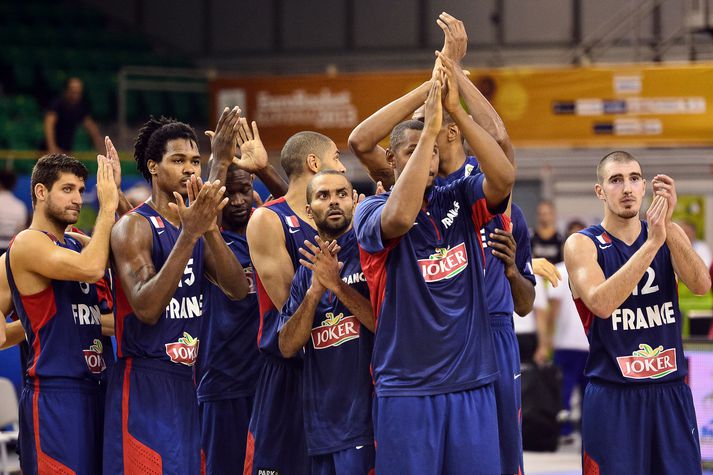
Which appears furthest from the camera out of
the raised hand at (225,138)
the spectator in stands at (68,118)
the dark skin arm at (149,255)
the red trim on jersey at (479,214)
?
the spectator in stands at (68,118)

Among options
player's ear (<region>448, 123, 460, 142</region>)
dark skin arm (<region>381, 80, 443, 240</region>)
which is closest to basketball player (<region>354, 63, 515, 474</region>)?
dark skin arm (<region>381, 80, 443, 240</region>)

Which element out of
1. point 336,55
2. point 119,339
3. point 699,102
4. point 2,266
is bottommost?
point 119,339

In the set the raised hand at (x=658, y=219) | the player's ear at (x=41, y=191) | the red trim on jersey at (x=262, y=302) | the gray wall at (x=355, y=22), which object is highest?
the gray wall at (x=355, y=22)

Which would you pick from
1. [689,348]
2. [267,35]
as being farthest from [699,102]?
[267,35]

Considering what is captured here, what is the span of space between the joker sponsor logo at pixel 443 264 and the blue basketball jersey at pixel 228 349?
1.91 m

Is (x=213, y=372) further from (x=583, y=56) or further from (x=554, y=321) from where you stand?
(x=583, y=56)

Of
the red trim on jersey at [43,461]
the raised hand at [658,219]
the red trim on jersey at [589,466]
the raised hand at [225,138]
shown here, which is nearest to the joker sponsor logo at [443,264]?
the raised hand at [658,219]

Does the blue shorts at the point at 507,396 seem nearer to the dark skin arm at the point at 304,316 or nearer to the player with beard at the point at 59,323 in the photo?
the dark skin arm at the point at 304,316

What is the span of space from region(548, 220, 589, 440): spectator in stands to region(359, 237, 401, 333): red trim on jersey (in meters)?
7.12

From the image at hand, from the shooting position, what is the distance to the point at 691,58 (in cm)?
1700

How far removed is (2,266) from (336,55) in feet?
53.6

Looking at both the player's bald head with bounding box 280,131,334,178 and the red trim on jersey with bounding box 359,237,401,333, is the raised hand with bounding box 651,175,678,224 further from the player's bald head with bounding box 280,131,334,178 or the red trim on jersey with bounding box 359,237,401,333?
the player's bald head with bounding box 280,131,334,178

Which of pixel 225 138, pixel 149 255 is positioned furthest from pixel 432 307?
pixel 225 138

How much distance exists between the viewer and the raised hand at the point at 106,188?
5715 millimetres
